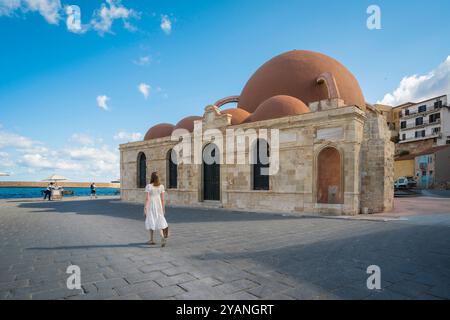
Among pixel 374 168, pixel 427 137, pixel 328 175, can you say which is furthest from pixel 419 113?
pixel 328 175

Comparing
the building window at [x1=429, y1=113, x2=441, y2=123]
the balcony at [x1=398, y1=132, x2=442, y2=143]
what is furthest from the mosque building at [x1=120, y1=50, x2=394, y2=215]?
the building window at [x1=429, y1=113, x2=441, y2=123]

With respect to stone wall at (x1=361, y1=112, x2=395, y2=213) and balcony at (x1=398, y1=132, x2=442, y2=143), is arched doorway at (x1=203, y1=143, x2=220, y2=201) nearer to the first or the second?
stone wall at (x1=361, y1=112, x2=395, y2=213)

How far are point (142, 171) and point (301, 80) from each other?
13.6 meters

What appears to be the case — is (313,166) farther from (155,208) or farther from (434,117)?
(434,117)

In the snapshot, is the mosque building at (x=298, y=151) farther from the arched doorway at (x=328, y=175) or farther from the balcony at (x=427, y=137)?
the balcony at (x=427, y=137)

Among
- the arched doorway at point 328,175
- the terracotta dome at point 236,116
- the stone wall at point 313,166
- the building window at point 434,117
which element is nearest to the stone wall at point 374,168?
the stone wall at point 313,166

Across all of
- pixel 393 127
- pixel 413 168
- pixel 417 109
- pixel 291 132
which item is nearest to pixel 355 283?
pixel 291 132

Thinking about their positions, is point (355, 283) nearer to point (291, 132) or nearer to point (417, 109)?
point (291, 132)

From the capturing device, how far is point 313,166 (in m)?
10.9

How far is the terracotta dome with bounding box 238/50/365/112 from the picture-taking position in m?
14.7

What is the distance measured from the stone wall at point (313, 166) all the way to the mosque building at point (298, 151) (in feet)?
0.14

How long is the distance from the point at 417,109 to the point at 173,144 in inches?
1810

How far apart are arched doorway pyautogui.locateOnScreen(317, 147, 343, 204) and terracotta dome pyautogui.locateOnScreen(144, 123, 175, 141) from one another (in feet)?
40.6
